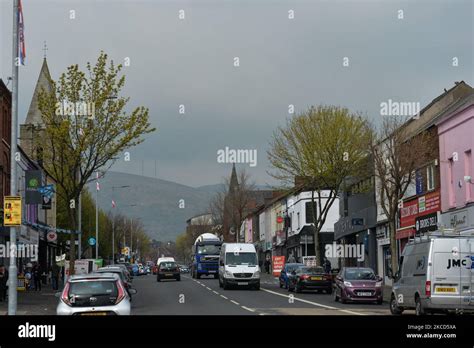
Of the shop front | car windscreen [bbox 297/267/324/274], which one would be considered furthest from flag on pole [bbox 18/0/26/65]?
the shop front

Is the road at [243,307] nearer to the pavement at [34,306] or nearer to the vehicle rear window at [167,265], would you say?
the pavement at [34,306]

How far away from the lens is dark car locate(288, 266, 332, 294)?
1652 inches

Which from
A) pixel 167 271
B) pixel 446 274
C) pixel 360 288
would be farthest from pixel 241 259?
pixel 446 274

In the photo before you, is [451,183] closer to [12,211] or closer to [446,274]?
[446,274]

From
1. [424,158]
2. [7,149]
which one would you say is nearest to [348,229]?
[424,158]

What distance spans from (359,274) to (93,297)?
59.3ft

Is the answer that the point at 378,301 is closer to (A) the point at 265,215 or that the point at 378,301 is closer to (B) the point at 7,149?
(B) the point at 7,149

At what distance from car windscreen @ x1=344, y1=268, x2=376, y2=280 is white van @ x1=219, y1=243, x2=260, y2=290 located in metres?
10.9

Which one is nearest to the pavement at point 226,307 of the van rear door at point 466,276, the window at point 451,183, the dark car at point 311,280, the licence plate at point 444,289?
Answer: the licence plate at point 444,289

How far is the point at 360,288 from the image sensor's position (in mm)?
32812

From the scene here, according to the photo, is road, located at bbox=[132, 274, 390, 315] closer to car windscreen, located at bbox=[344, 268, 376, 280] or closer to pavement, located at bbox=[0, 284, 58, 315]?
car windscreen, located at bbox=[344, 268, 376, 280]

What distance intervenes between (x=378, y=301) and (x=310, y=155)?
58.5 ft

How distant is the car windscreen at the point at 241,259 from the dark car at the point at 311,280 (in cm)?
298

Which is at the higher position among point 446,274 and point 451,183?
point 451,183
